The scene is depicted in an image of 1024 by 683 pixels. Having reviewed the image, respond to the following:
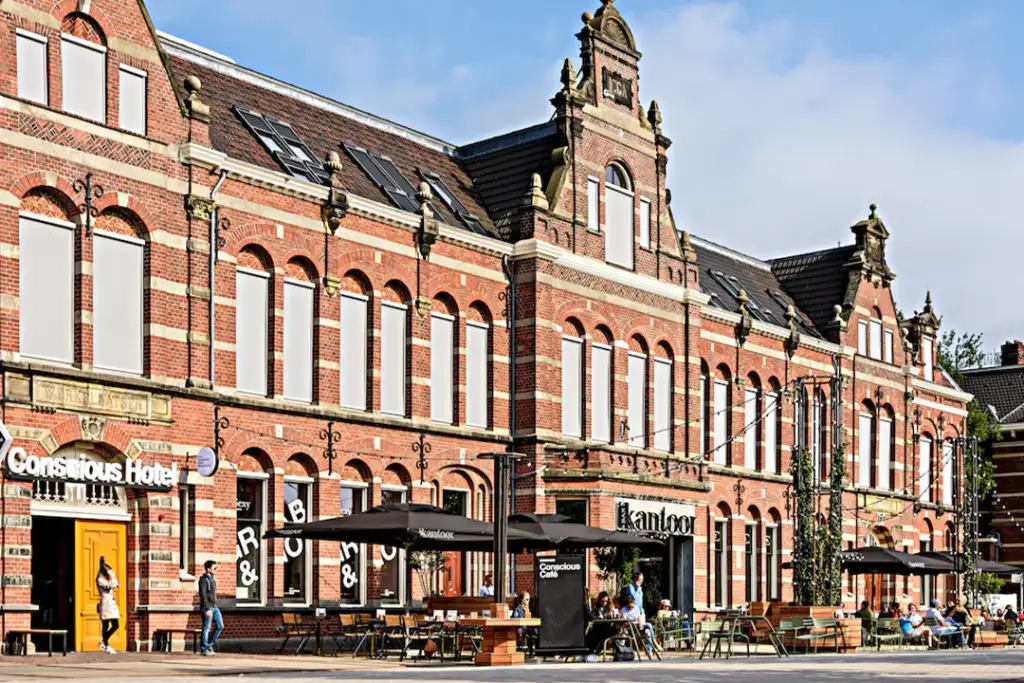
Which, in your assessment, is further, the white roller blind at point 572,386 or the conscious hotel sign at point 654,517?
the white roller blind at point 572,386

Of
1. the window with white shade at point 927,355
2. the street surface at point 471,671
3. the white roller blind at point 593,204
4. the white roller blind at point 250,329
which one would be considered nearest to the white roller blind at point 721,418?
the white roller blind at point 593,204

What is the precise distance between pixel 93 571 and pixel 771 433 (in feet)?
84.3

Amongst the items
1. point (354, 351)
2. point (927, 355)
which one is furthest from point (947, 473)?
point (354, 351)

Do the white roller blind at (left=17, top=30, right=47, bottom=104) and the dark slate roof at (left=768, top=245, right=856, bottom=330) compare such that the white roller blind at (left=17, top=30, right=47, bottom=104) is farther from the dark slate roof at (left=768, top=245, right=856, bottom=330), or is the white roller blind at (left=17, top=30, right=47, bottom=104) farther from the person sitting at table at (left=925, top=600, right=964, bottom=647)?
the dark slate roof at (left=768, top=245, right=856, bottom=330)

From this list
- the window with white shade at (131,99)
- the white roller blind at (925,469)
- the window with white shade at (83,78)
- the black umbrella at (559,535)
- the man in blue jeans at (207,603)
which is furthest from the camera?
the white roller blind at (925,469)

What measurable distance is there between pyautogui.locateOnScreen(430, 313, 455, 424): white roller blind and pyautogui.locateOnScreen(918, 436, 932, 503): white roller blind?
84.0 feet

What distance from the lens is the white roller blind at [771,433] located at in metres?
48.3

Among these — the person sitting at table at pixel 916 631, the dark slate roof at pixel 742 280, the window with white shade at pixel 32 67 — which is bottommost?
the person sitting at table at pixel 916 631

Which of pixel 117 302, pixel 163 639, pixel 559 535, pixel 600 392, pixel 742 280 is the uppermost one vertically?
pixel 742 280

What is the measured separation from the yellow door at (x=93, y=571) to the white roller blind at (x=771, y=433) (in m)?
24.3

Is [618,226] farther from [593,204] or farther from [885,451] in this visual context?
[885,451]

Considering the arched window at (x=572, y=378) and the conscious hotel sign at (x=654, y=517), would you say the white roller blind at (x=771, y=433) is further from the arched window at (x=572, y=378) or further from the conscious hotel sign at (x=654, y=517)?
the arched window at (x=572, y=378)

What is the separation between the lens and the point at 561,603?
91.2 feet

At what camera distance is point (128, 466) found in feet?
91.9
